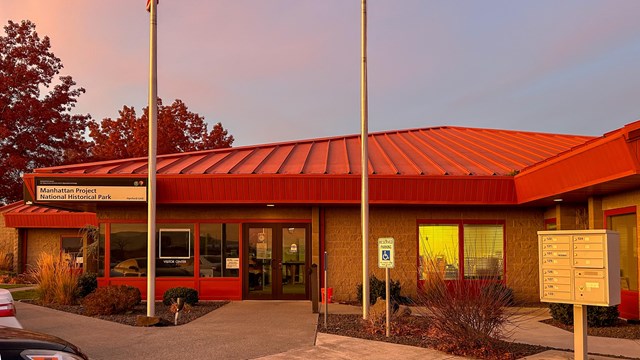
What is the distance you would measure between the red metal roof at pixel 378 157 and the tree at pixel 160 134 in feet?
104

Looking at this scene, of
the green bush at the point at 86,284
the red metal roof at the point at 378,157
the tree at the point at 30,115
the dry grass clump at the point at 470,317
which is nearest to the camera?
the dry grass clump at the point at 470,317

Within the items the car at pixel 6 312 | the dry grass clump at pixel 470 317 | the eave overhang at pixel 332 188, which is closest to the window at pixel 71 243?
the eave overhang at pixel 332 188

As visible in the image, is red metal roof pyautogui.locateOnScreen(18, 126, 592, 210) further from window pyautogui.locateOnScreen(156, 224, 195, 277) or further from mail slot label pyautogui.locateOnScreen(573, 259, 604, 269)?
mail slot label pyautogui.locateOnScreen(573, 259, 604, 269)

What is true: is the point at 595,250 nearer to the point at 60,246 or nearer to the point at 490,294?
the point at 490,294

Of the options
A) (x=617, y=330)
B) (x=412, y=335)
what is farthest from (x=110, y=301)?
(x=617, y=330)

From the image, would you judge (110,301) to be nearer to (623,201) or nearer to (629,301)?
(629,301)

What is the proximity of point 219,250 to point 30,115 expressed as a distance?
3224cm

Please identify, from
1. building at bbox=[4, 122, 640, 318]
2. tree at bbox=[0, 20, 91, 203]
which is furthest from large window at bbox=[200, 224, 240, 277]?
tree at bbox=[0, 20, 91, 203]

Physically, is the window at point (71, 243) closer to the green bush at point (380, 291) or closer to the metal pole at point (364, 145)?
the green bush at point (380, 291)

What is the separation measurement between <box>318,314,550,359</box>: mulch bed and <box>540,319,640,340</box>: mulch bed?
99.3 inches

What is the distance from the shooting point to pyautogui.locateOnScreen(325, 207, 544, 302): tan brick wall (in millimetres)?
17391

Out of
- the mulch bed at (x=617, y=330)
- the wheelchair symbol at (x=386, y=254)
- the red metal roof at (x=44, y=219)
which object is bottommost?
the mulch bed at (x=617, y=330)

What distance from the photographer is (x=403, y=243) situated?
17516 mm

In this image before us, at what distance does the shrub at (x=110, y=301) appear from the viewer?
14.1 metres
